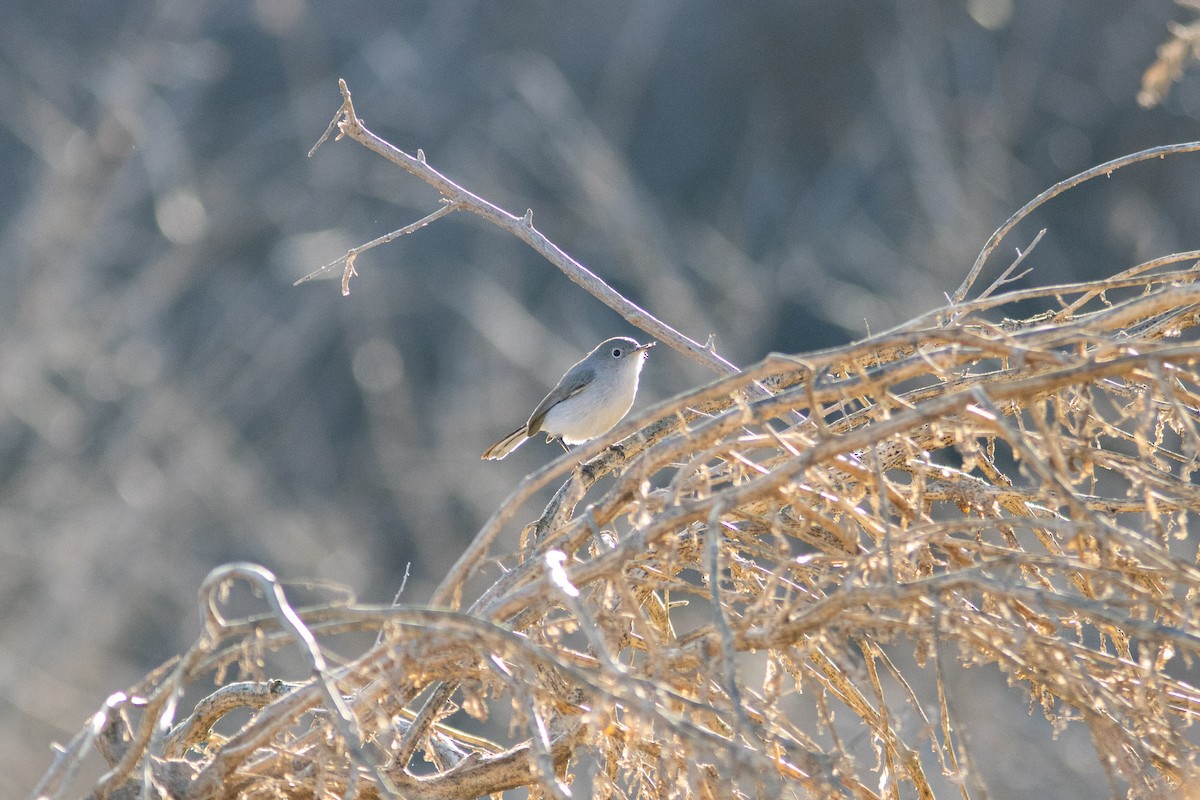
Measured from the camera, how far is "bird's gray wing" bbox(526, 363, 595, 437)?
6438mm

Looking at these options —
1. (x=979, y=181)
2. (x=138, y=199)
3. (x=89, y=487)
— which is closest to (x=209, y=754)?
(x=89, y=487)

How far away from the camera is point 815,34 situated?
62.0 feet

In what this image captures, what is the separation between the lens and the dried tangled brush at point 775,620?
5.86 ft

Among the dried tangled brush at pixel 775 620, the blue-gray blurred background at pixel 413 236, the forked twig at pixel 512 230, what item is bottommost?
the dried tangled brush at pixel 775 620

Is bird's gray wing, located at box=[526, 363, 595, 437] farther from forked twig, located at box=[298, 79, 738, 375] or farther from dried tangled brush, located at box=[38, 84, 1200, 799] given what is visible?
dried tangled brush, located at box=[38, 84, 1200, 799]

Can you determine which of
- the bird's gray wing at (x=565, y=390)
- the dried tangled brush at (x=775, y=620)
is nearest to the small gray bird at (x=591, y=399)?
the bird's gray wing at (x=565, y=390)

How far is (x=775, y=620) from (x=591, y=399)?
432 cm

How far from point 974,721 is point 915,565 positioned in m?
8.55

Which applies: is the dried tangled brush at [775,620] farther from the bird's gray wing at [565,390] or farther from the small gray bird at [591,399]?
the bird's gray wing at [565,390]

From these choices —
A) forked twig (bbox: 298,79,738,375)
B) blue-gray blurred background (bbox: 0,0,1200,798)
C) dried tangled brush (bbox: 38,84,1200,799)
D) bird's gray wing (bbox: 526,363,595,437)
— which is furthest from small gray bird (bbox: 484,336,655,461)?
blue-gray blurred background (bbox: 0,0,1200,798)

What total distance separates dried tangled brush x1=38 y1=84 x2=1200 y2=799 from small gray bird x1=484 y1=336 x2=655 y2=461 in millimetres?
3628

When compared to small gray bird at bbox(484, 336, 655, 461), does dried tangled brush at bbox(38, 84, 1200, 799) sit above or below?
below

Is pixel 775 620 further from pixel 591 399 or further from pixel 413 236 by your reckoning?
pixel 413 236

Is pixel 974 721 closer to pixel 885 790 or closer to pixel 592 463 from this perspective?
pixel 592 463
